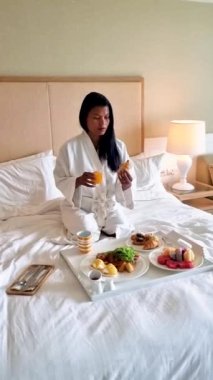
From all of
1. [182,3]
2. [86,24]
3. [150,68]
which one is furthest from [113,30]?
[182,3]

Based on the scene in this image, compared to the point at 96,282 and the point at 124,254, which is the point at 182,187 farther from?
the point at 96,282

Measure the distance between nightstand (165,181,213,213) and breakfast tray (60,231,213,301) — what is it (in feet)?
4.19

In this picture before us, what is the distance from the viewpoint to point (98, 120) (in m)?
2.05

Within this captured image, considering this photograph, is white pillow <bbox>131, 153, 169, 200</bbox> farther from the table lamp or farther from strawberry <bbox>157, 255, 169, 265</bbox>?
strawberry <bbox>157, 255, 169, 265</bbox>

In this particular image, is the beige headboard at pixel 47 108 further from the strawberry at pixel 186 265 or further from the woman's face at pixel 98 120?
the strawberry at pixel 186 265

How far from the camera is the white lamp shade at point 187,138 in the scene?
2955 millimetres

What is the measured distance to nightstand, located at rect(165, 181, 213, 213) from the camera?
9.81 feet

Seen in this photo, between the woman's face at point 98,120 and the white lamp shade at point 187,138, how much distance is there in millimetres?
1091

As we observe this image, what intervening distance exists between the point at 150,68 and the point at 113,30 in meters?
0.49

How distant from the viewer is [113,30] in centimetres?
288

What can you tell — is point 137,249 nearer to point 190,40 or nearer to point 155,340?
point 155,340

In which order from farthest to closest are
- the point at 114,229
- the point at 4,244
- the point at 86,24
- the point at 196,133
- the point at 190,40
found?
the point at 190,40, the point at 196,133, the point at 86,24, the point at 114,229, the point at 4,244

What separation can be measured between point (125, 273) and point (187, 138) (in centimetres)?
185

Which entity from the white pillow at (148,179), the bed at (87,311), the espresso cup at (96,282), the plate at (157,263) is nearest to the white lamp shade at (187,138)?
the white pillow at (148,179)
